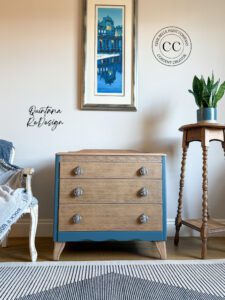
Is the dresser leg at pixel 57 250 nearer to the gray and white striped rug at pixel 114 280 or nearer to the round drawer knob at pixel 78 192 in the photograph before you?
the gray and white striped rug at pixel 114 280

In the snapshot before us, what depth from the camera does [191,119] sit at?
2604mm

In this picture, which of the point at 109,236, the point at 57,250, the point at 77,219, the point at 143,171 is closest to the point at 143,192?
the point at 143,171

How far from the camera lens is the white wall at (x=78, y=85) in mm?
2527

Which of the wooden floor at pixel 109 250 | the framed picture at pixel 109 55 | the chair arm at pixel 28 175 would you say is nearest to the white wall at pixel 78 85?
the framed picture at pixel 109 55

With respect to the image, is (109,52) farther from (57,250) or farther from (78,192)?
(57,250)

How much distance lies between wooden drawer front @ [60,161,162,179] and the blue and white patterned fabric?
30cm

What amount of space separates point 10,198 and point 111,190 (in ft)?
2.19

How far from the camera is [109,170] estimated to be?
1937 millimetres

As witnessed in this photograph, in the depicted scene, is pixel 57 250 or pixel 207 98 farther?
pixel 207 98

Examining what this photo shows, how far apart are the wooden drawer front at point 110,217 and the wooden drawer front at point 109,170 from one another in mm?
210

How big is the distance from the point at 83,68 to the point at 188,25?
1089mm

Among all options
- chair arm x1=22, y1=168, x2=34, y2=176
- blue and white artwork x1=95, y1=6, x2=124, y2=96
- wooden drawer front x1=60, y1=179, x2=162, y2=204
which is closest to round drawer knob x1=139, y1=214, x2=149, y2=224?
wooden drawer front x1=60, y1=179, x2=162, y2=204

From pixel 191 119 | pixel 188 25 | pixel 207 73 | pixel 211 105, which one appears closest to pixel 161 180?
pixel 211 105

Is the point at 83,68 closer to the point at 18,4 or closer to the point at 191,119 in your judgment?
the point at 18,4
